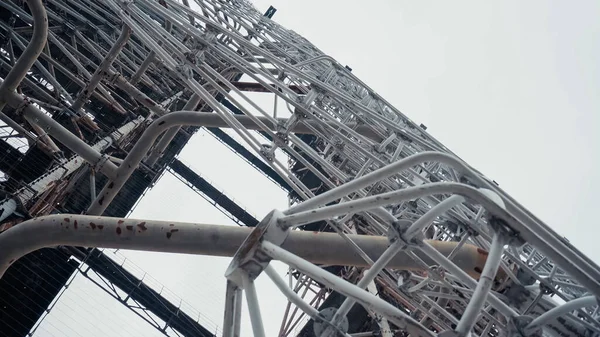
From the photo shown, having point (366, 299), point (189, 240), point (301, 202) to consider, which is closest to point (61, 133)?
point (189, 240)

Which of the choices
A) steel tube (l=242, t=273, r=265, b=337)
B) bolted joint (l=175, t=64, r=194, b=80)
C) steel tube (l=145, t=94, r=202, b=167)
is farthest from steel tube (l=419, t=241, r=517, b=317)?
steel tube (l=145, t=94, r=202, b=167)

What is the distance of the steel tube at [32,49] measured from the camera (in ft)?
37.3

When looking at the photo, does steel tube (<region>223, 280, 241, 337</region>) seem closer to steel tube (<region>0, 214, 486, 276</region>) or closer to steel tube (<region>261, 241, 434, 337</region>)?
steel tube (<region>261, 241, 434, 337</region>)

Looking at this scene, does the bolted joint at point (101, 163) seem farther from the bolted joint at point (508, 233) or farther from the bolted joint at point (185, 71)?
the bolted joint at point (508, 233)

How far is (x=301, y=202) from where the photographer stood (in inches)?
311

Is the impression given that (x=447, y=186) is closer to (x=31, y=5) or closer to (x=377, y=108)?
(x=377, y=108)

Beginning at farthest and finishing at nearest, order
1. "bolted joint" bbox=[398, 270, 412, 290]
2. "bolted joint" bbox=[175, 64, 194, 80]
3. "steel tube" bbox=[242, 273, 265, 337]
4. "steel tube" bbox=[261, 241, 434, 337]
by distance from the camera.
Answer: "bolted joint" bbox=[175, 64, 194, 80] → "bolted joint" bbox=[398, 270, 412, 290] → "steel tube" bbox=[242, 273, 265, 337] → "steel tube" bbox=[261, 241, 434, 337]

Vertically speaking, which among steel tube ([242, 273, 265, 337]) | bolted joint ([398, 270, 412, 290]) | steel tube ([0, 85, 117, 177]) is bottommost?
steel tube ([0, 85, 117, 177])

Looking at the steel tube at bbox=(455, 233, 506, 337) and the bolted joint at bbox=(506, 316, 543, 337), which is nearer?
the steel tube at bbox=(455, 233, 506, 337)

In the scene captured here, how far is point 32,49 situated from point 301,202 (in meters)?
7.54

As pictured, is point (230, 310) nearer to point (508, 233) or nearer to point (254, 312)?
point (254, 312)

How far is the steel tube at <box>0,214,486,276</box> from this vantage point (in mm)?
7520

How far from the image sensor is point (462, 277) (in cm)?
541

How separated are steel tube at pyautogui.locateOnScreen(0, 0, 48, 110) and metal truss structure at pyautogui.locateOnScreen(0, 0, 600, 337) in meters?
0.03
